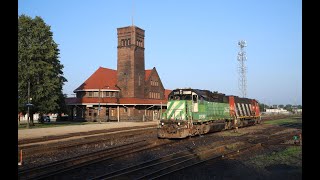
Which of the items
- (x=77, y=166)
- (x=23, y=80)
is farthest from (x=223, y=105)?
(x=23, y=80)

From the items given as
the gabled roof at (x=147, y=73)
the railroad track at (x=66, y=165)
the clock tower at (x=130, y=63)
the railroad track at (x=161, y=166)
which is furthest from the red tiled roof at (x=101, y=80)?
the railroad track at (x=161, y=166)

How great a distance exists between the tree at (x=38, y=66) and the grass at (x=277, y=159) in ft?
117

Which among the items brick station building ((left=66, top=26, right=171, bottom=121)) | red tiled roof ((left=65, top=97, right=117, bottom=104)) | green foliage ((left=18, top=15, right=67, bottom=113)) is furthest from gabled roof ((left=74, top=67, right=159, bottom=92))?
green foliage ((left=18, top=15, right=67, bottom=113))

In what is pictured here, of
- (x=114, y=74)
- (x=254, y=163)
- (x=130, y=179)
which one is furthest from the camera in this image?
(x=114, y=74)

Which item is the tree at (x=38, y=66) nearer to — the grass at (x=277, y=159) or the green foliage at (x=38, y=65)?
the green foliage at (x=38, y=65)

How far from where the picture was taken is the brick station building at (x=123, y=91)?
62.7 meters

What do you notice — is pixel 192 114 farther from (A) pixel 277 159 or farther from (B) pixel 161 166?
(B) pixel 161 166

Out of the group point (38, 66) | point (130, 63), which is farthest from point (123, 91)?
point (38, 66)

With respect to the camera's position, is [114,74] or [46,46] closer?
[46,46]

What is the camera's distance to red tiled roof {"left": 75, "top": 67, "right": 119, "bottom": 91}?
6688cm

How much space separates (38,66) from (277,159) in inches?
1514

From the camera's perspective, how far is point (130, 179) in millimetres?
10539

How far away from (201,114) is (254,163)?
36.3ft

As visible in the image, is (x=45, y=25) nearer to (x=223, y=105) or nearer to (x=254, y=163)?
(x=223, y=105)
